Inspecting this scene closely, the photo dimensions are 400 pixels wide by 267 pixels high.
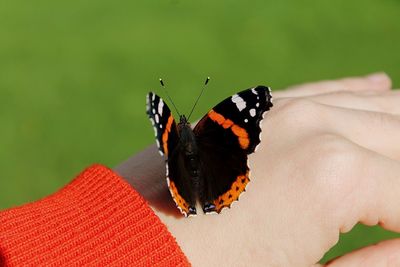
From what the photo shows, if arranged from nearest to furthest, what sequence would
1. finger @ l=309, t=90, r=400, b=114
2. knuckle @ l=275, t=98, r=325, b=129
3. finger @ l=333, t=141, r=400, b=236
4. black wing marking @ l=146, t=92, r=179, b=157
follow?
black wing marking @ l=146, t=92, r=179, b=157 < finger @ l=333, t=141, r=400, b=236 < knuckle @ l=275, t=98, r=325, b=129 < finger @ l=309, t=90, r=400, b=114

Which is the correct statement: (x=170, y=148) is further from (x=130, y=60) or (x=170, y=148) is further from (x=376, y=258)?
(x=130, y=60)

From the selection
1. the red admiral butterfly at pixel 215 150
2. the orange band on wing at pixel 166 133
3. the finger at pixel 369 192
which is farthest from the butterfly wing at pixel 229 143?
the finger at pixel 369 192

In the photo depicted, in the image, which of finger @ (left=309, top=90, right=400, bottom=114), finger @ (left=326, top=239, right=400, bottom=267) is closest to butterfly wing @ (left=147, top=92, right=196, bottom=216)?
finger @ (left=326, top=239, right=400, bottom=267)

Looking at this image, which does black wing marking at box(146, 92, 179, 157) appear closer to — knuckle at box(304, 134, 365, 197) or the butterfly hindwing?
the butterfly hindwing

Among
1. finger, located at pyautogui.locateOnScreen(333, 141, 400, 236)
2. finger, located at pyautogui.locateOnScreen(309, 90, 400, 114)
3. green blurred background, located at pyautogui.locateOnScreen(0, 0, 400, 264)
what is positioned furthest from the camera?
green blurred background, located at pyautogui.locateOnScreen(0, 0, 400, 264)

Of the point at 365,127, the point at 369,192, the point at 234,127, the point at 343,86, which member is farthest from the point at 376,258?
the point at 343,86

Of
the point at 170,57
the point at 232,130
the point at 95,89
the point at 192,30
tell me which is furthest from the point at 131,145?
the point at 232,130
